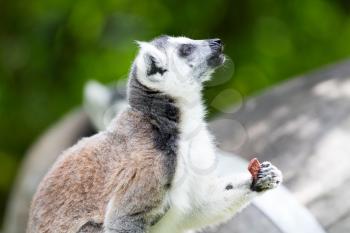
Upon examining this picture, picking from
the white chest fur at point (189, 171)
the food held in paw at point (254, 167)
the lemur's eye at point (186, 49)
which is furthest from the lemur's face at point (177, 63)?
the food held in paw at point (254, 167)

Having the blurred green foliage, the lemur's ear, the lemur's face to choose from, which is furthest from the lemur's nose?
the blurred green foliage

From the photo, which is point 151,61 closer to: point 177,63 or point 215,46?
point 177,63

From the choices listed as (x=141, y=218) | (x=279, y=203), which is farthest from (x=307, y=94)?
(x=141, y=218)

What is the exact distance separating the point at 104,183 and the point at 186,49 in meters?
0.65

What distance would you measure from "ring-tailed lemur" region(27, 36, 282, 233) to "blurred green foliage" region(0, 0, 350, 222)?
3565 mm

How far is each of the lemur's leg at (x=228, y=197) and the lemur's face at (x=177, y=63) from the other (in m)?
0.41

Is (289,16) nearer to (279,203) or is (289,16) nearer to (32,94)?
(32,94)

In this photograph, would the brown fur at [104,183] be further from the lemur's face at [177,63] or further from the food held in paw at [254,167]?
the food held in paw at [254,167]

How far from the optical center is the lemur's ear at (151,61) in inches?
121

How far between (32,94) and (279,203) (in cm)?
451

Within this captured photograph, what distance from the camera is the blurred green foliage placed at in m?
6.86

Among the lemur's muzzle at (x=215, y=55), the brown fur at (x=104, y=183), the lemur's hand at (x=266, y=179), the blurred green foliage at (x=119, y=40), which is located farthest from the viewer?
the blurred green foliage at (x=119, y=40)

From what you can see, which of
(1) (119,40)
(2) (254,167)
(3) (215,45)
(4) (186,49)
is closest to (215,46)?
(3) (215,45)

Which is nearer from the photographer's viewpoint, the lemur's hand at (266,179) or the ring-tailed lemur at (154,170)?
the ring-tailed lemur at (154,170)
